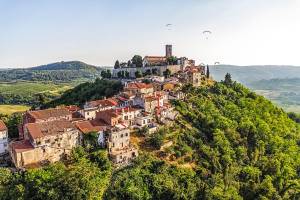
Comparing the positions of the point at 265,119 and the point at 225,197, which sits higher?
the point at 265,119

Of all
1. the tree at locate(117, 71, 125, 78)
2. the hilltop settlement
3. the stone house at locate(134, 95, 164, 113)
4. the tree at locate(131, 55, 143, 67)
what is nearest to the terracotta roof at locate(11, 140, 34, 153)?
the hilltop settlement

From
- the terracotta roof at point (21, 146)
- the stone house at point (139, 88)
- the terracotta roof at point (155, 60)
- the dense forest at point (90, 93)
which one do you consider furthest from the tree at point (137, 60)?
the terracotta roof at point (21, 146)

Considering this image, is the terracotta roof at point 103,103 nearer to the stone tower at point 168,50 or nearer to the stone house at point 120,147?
the stone house at point 120,147

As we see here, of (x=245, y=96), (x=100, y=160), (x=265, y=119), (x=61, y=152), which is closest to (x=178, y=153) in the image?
(x=100, y=160)

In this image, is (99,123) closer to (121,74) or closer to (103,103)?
(103,103)

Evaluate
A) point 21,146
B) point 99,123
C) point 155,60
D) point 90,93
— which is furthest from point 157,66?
point 21,146

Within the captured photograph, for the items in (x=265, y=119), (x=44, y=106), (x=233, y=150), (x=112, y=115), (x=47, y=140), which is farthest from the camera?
(x=44, y=106)

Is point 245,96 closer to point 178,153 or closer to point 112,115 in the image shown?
point 178,153
